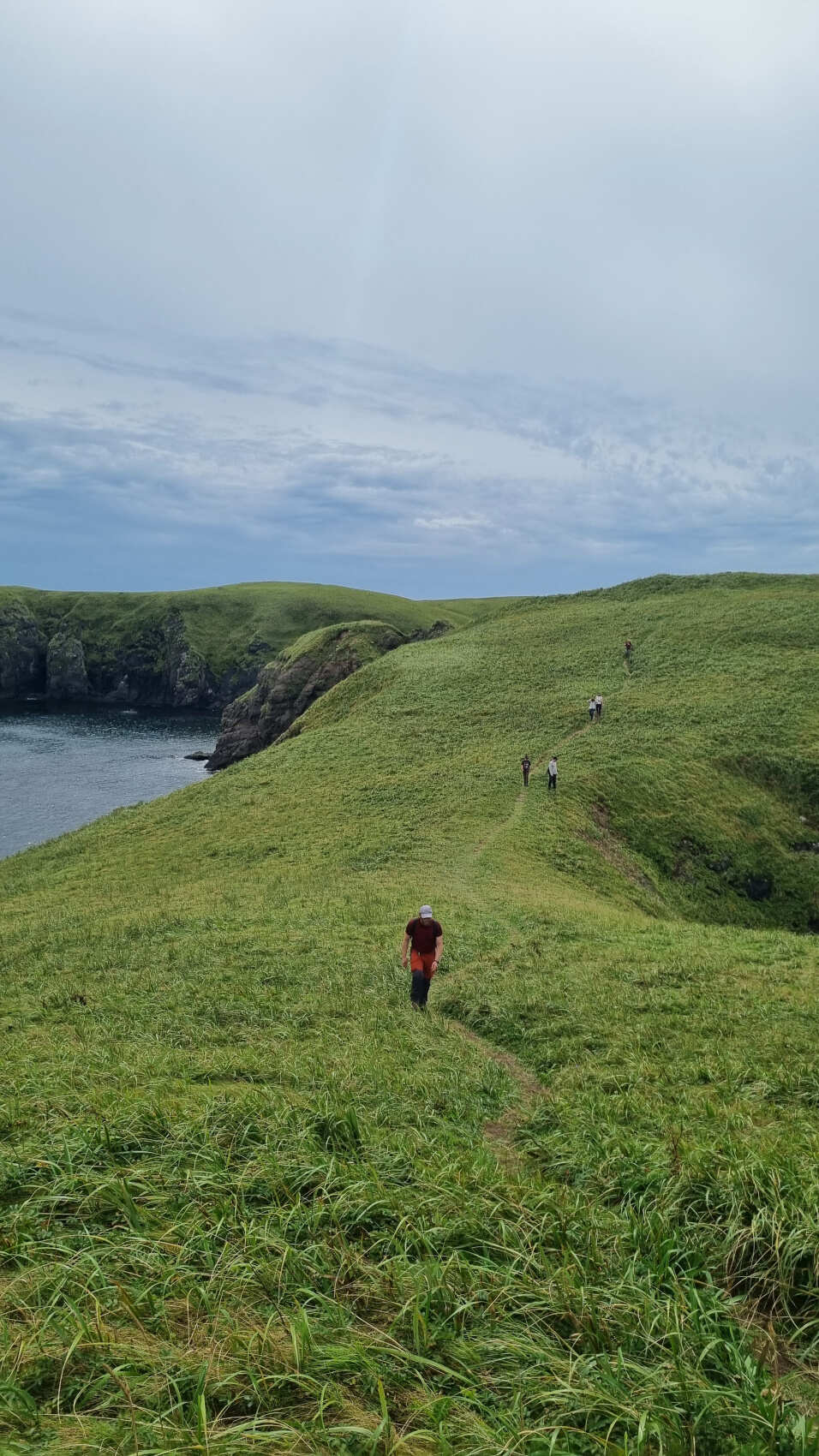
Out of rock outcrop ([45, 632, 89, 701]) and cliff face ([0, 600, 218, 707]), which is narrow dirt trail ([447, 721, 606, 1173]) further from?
rock outcrop ([45, 632, 89, 701])

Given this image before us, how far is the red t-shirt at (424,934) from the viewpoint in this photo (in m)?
16.3

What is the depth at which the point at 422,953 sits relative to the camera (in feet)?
54.0

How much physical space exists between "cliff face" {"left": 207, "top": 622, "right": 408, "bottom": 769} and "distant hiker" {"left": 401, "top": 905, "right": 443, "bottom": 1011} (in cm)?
8510

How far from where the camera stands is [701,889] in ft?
124

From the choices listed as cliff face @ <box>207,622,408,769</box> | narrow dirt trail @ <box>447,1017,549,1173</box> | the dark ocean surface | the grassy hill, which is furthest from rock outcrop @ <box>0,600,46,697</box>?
narrow dirt trail @ <box>447,1017,549,1173</box>

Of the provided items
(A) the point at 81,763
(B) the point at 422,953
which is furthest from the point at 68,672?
(B) the point at 422,953

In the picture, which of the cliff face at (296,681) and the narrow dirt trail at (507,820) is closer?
the narrow dirt trail at (507,820)

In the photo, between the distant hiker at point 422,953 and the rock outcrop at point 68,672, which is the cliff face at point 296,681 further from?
the rock outcrop at point 68,672

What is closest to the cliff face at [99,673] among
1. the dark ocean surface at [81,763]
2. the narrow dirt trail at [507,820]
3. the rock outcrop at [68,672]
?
the rock outcrop at [68,672]

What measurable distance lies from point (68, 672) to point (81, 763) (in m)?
99.7

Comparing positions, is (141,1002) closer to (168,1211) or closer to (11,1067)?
(11,1067)

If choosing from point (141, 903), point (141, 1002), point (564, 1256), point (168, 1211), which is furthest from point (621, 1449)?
point (141, 903)

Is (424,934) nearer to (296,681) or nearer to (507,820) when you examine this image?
(507,820)

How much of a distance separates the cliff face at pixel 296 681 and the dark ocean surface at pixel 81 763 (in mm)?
7160
